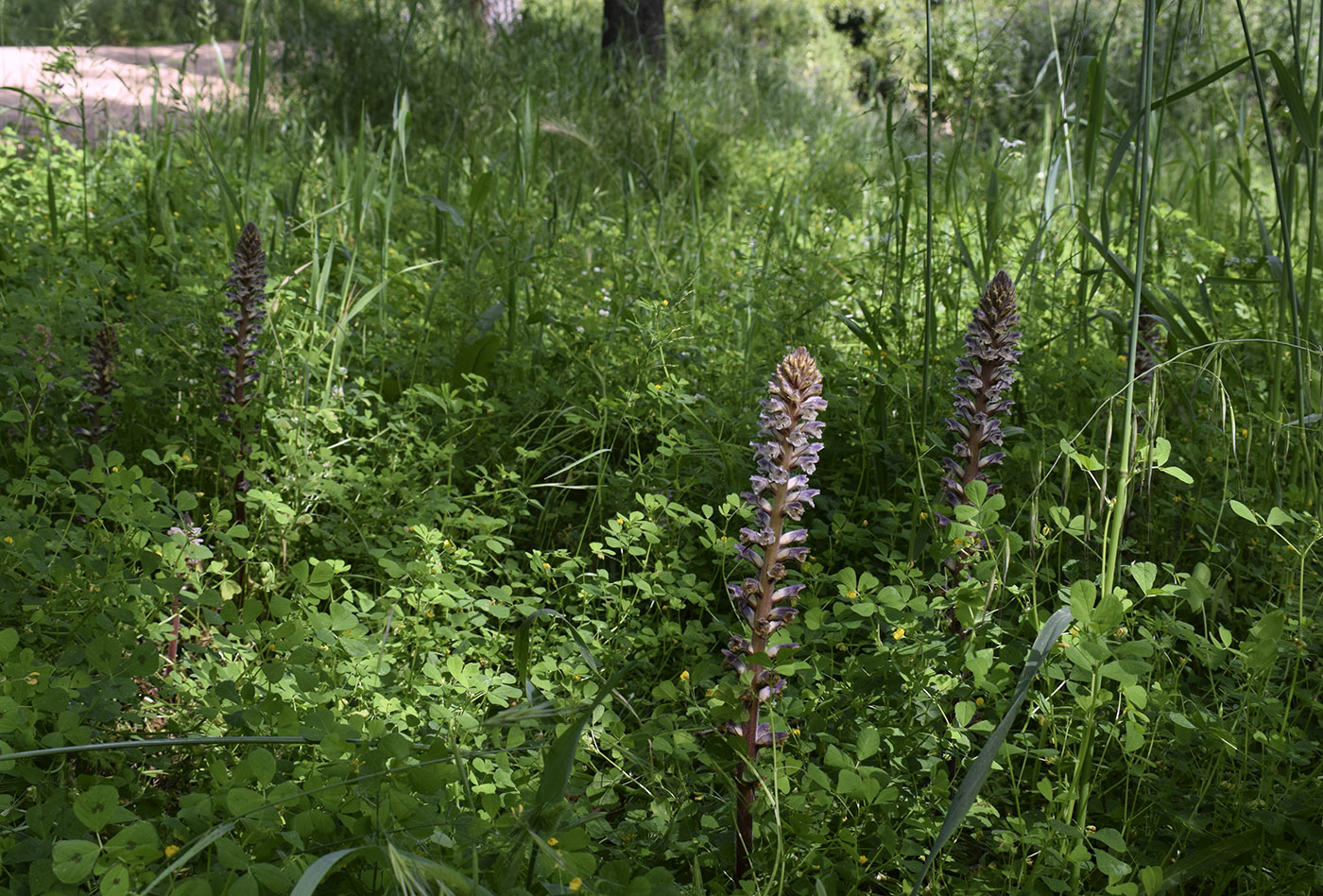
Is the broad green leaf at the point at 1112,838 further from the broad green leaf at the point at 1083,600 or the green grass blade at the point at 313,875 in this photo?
the green grass blade at the point at 313,875

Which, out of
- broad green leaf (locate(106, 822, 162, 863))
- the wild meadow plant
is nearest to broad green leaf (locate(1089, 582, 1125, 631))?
the wild meadow plant

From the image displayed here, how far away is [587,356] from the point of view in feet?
9.53

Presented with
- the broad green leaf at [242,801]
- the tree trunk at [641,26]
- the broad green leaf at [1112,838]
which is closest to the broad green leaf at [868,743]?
the broad green leaf at [1112,838]

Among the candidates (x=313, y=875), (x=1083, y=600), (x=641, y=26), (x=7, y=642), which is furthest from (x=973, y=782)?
(x=641, y=26)

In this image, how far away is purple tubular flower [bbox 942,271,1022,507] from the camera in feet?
5.66

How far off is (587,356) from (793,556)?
156 centimetres

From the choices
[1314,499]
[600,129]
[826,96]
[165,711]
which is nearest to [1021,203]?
[600,129]

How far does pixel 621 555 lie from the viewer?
2201mm

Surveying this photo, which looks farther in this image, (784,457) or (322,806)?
(784,457)

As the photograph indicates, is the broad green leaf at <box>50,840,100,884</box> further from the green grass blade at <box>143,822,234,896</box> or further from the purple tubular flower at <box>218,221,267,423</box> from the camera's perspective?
the purple tubular flower at <box>218,221,267,423</box>

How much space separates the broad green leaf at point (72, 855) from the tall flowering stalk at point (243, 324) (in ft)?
3.77

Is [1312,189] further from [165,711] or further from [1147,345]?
[165,711]

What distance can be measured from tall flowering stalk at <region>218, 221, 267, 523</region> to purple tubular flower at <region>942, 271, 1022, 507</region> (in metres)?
1.61

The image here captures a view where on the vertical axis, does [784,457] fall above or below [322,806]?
above
